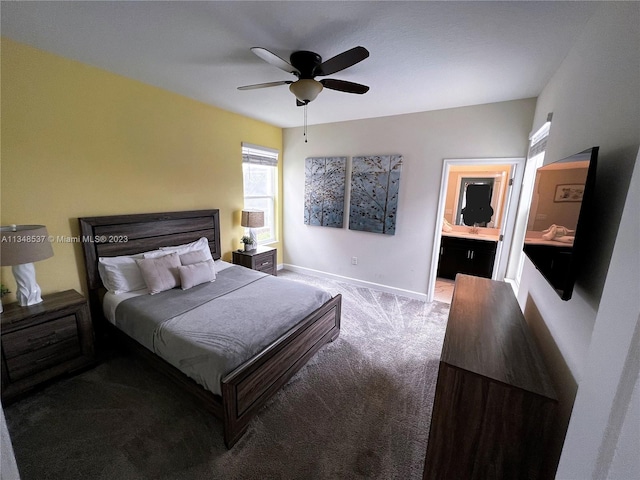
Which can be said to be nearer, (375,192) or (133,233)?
(133,233)

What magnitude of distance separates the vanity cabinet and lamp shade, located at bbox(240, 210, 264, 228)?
3035 mm

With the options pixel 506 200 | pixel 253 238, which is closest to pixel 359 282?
pixel 253 238

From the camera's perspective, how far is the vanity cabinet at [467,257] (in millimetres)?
4031

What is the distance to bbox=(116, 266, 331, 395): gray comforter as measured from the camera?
65.7 inches

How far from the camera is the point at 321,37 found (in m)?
1.76

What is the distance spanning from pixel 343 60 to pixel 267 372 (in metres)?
2.16

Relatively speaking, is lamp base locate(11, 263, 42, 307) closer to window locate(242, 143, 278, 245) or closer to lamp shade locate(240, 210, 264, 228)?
lamp shade locate(240, 210, 264, 228)

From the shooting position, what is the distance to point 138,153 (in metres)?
2.67

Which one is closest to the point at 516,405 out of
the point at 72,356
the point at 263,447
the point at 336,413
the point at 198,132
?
the point at 336,413

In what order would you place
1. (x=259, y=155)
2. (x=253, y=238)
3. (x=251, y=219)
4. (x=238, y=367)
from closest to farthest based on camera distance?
(x=238, y=367) < (x=251, y=219) < (x=253, y=238) < (x=259, y=155)

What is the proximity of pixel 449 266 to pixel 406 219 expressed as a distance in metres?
1.47

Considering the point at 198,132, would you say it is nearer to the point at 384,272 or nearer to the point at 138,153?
the point at 138,153

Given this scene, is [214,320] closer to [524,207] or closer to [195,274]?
[195,274]

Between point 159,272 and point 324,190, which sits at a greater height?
point 324,190
